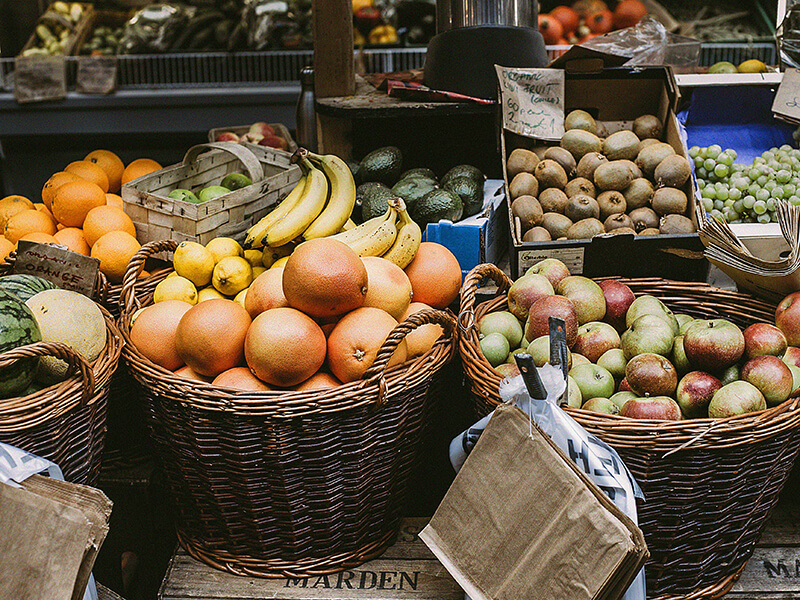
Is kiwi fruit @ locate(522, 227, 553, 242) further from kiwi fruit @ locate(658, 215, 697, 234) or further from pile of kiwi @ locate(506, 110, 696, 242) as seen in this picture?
kiwi fruit @ locate(658, 215, 697, 234)

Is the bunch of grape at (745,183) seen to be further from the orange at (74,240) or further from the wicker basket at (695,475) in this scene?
the orange at (74,240)

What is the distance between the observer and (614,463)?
3.27 ft

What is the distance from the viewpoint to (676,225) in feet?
5.50

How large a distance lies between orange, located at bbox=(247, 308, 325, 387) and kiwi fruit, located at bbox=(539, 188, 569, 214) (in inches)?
34.7

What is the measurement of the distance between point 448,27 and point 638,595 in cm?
181

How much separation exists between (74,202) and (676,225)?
5.21 ft

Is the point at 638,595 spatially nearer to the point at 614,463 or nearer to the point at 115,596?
the point at 614,463

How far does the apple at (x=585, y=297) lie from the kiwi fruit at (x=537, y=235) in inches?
10.1

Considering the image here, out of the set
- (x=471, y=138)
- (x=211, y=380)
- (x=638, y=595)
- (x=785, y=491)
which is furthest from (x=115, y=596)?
(x=471, y=138)

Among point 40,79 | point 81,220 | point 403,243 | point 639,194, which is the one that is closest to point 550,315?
point 403,243

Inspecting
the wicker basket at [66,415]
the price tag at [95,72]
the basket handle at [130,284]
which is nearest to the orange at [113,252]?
the basket handle at [130,284]

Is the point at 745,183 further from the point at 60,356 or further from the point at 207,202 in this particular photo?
the point at 60,356

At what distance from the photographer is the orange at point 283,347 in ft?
3.74

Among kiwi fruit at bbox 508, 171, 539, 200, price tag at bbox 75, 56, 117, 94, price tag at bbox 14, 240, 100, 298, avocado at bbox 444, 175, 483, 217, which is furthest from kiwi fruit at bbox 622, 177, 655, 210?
price tag at bbox 75, 56, 117, 94
